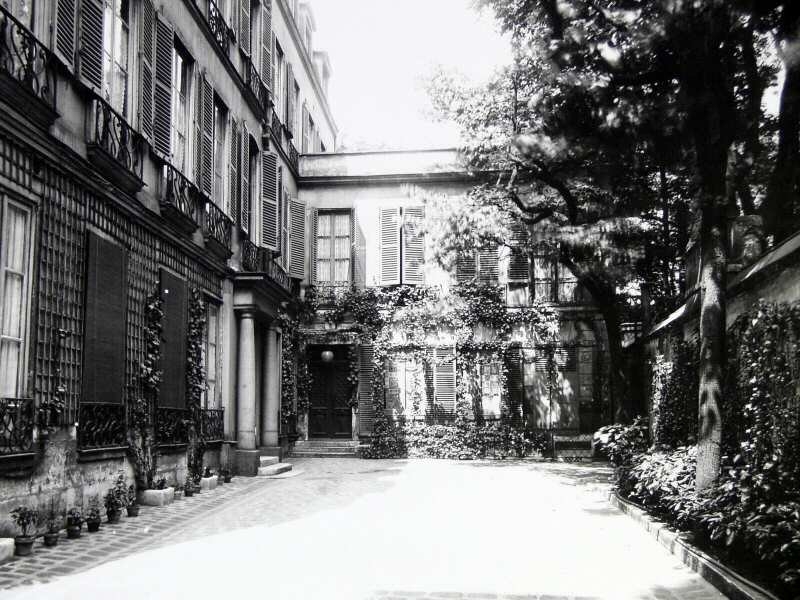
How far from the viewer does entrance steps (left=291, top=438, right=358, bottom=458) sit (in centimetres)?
2167

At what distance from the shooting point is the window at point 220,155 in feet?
49.9

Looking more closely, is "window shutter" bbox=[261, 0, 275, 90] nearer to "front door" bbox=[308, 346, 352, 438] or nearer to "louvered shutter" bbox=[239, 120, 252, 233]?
"louvered shutter" bbox=[239, 120, 252, 233]

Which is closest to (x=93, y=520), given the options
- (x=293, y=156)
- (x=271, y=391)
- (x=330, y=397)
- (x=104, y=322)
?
(x=104, y=322)

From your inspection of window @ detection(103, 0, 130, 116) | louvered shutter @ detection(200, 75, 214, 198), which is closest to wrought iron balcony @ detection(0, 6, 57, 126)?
window @ detection(103, 0, 130, 116)

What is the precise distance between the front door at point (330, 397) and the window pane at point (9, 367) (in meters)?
15.0

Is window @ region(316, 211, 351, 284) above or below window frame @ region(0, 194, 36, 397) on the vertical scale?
above

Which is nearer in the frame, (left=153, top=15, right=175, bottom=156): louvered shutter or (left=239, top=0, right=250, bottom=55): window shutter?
(left=153, top=15, right=175, bottom=156): louvered shutter

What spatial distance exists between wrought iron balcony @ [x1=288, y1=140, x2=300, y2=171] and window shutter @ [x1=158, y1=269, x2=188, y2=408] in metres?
10.0

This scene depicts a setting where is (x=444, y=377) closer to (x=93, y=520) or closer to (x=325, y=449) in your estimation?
(x=325, y=449)

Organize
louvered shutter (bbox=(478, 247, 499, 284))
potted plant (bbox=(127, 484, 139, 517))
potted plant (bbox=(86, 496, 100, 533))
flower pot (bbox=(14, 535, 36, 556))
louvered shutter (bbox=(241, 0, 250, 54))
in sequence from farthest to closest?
louvered shutter (bbox=(478, 247, 499, 284)) → louvered shutter (bbox=(241, 0, 250, 54)) → potted plant (bbox=(127, 484, 139, 517)) → potted plant (bbox=(86, 496, 100, 533)) → flower pot (bbox=(14, 535, 36, 556))

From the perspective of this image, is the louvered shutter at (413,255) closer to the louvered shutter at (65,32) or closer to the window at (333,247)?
the window at (333,247)

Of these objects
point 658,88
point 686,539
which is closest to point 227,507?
point 686,539

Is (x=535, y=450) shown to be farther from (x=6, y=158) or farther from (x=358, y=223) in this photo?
(x=6, y=158)

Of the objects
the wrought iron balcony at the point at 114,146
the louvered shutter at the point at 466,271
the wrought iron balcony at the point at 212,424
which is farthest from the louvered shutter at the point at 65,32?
the louvered shutter at the point at 466,271
